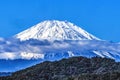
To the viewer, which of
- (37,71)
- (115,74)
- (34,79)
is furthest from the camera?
Result: (37,71)

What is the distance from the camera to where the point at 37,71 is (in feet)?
245

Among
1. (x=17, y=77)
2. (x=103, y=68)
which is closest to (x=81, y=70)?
(x=103, y=68)

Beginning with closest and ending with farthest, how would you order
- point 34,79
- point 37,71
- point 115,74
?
point 115,74 < point 34,79 < point 37,71

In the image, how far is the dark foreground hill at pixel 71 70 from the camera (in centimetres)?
6778

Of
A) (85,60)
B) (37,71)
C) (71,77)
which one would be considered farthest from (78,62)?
(71,77)

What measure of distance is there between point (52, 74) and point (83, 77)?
356 inches

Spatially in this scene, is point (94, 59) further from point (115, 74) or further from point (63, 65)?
point (115, 74)

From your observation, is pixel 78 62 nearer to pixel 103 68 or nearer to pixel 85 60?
pixel 85 60

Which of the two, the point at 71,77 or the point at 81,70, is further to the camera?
the point at 81,70

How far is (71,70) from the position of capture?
74.2 metres

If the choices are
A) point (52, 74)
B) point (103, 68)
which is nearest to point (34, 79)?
point (52, 74)

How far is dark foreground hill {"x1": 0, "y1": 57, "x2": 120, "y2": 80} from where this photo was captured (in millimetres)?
67775

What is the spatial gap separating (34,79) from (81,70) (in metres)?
6.44

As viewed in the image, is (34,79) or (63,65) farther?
(63,65)
